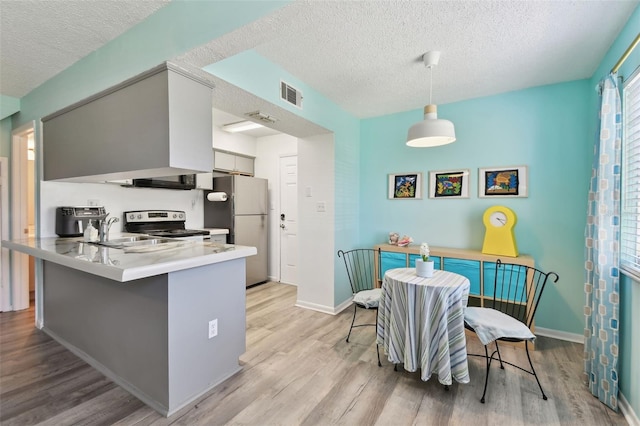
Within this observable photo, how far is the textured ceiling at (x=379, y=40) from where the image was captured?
1768 mm

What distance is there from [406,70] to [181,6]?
183cm

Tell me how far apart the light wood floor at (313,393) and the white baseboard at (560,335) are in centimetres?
12

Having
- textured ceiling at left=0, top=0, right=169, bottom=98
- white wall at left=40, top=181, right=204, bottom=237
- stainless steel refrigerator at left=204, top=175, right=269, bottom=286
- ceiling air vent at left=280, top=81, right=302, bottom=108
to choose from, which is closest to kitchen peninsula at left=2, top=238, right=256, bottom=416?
white wall at left=40, top=181, right=204, bottom=237

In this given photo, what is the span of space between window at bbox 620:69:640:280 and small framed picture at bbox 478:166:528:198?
3.56 feet

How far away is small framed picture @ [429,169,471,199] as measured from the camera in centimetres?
332

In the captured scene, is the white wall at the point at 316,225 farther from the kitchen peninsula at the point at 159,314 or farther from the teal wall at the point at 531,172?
the kitchen peninsula at the point at 159,314

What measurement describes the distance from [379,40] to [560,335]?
10.6 feet

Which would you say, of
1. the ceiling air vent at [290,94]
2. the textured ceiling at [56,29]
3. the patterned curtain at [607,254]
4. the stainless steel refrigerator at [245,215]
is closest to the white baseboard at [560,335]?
the patterned curtain at [607,254]

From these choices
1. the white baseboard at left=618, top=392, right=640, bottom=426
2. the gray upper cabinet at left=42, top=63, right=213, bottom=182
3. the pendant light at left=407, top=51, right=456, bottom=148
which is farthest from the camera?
the pendant light at left=407, top=51, right=456, bottom=148

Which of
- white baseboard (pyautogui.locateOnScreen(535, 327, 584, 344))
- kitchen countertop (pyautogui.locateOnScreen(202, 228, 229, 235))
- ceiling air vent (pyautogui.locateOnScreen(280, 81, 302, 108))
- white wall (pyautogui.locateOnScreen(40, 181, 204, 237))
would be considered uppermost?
ceiling air vent (pyautogui.locateOnScreen(280, 81, 302, 108))

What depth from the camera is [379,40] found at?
2139 millimetres

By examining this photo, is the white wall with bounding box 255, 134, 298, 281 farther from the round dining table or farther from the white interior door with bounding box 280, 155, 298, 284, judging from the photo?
the round dining table

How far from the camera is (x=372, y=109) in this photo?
143 inches

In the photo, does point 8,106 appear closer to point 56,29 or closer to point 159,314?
point 56,29
